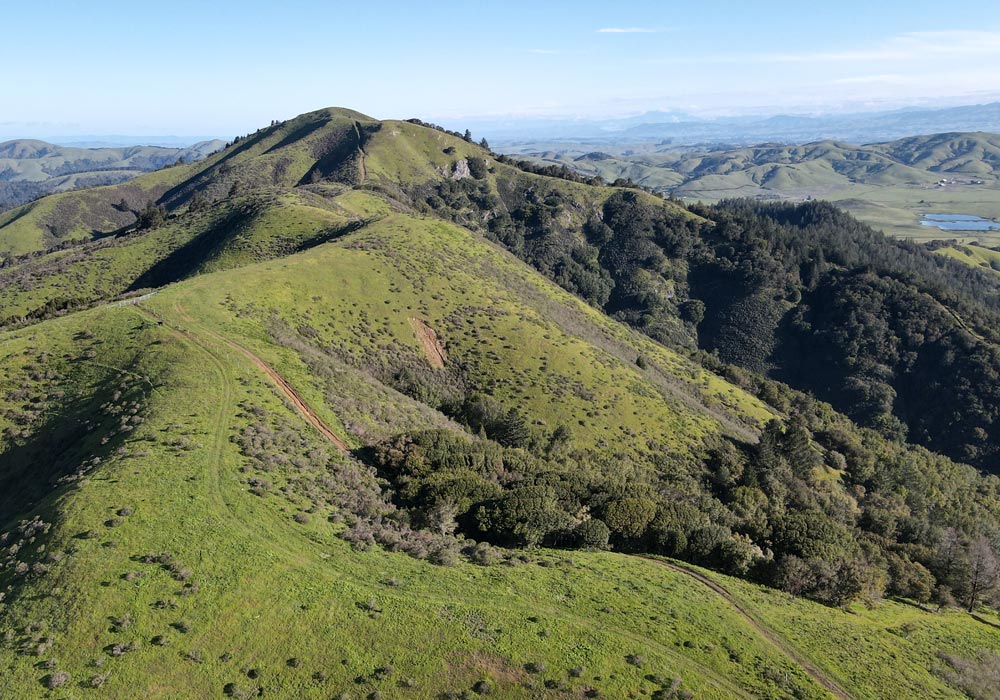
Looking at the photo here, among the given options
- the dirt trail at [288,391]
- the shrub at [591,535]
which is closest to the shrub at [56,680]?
the dirt trail at [288,391]

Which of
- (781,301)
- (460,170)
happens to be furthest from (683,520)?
(460,170)

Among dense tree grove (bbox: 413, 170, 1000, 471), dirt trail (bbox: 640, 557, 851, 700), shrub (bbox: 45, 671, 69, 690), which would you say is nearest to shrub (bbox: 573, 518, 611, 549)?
dirt trail (bbox: 640, 557, 851, 700)

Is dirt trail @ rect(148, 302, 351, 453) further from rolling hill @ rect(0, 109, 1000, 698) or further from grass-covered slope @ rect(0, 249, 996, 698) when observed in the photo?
grass-covered slope @ rect(0, 249, 996, 698)

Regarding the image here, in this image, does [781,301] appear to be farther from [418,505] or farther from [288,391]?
[418,505]

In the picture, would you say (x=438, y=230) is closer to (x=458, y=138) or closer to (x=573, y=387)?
(x=573, y=387)

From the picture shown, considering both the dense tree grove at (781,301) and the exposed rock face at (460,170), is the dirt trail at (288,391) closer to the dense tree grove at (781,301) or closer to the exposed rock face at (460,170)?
the dense tree grove at (781,301)
